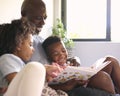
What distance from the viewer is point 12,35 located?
1304mm

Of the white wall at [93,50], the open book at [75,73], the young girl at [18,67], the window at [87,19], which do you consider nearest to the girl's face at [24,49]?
the young girl at [18,67]

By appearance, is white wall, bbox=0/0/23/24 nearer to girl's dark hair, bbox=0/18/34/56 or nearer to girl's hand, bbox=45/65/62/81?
girl's dark hair, bbox=0/18/34/56

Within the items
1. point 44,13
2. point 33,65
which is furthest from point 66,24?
point 33,65

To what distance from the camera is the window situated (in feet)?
12.5

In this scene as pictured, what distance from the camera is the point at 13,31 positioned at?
1.32 metres

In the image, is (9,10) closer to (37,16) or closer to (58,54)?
(37,16)

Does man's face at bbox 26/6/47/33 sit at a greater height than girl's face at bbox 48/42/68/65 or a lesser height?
greater

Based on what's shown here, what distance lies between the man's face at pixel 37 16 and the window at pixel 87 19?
2.14 m

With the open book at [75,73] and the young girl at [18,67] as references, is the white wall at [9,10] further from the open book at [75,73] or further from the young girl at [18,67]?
the open book at [75,73]

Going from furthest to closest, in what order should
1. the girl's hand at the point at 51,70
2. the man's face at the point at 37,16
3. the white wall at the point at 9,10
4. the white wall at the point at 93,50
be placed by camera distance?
the white wall at the point at 93,50 < the white wall at the point at 9,10 < the man's face at the point at 37,16 < the girl's hand at the point at 51,70

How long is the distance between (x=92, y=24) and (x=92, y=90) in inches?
99.3

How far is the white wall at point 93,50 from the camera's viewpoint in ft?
12.0

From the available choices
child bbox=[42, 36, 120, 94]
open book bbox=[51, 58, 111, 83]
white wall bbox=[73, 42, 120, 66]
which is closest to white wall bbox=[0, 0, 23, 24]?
child bbox=[42, 36, 120, 94]

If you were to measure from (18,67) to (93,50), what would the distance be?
2618 mm
